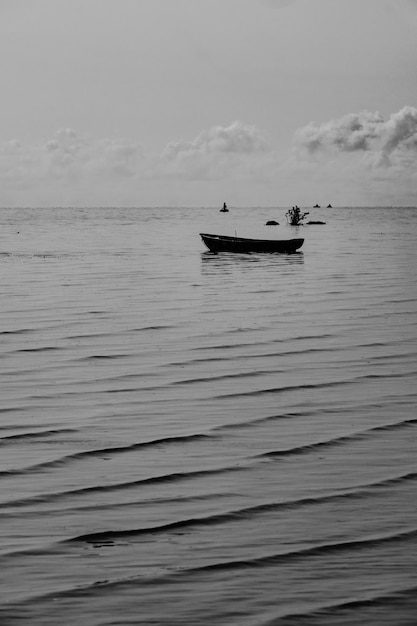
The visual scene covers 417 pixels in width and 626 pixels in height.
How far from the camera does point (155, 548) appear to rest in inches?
301

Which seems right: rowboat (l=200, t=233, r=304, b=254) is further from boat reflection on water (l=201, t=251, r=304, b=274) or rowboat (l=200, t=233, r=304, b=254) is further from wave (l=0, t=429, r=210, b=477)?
wave (l=0, t=429, r=210, b=477)

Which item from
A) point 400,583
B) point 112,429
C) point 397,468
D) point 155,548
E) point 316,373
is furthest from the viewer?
point 316,373

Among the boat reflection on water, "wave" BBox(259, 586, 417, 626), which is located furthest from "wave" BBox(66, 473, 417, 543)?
the boat reflection on water

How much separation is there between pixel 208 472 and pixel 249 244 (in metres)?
45.9

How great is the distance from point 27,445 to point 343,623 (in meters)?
5.72

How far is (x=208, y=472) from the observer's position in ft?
32.7

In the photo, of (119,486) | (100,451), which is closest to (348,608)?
(119,486)

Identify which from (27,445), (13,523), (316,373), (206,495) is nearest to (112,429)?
(27,445)

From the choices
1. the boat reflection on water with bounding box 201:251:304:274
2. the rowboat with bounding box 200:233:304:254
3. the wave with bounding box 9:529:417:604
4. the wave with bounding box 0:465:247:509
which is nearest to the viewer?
the wave with bounding box 9:529:417:604

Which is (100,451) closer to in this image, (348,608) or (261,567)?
(261,567)

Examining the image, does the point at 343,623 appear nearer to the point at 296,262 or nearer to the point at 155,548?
the point at 155,548

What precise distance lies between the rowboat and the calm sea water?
31.5 m

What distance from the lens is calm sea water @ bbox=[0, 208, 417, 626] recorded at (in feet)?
22.1

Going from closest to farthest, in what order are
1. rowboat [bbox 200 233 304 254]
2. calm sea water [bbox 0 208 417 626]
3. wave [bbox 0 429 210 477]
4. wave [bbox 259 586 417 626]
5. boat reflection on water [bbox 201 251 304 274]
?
wave [bbox 259 586 417 626] < calm sea water [bbox 0 208 417 626] < wave [bbox 0 429 210 477] < boat reflection on water [bbox 201 251 304 274] < rowboat [bbox 200 233 304 254]
